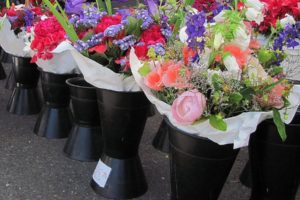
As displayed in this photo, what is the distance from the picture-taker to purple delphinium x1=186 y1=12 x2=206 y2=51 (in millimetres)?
1304

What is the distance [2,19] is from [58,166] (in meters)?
1.04

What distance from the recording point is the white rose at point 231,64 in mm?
1297

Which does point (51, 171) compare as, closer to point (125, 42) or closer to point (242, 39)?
point (125, 42)

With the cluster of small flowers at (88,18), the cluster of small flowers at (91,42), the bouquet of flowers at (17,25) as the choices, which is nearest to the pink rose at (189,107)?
the cluster of small flowers at (91,42)

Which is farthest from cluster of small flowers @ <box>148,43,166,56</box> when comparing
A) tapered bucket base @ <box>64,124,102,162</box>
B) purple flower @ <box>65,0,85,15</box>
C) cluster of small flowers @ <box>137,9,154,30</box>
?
tapered bucket base @ <box>64,124,102,162</box>

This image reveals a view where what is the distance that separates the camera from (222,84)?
1.31 m

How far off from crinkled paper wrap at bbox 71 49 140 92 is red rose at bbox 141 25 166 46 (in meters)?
0.17

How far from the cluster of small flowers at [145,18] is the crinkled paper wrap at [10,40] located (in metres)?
1.15

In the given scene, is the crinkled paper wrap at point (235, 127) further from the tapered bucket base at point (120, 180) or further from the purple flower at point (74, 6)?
the purple flower at point (74, 6)

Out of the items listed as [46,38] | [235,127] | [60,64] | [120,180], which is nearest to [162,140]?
[120,180]

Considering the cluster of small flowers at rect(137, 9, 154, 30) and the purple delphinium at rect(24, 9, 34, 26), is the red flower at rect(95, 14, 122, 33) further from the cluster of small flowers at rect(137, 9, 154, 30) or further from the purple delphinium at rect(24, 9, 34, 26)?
the purple delphinium at rect(24, 9, 34, 26)

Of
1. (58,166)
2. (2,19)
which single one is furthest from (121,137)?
(2,19)

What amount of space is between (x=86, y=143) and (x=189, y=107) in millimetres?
1187

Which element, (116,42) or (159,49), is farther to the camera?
(116,42)
